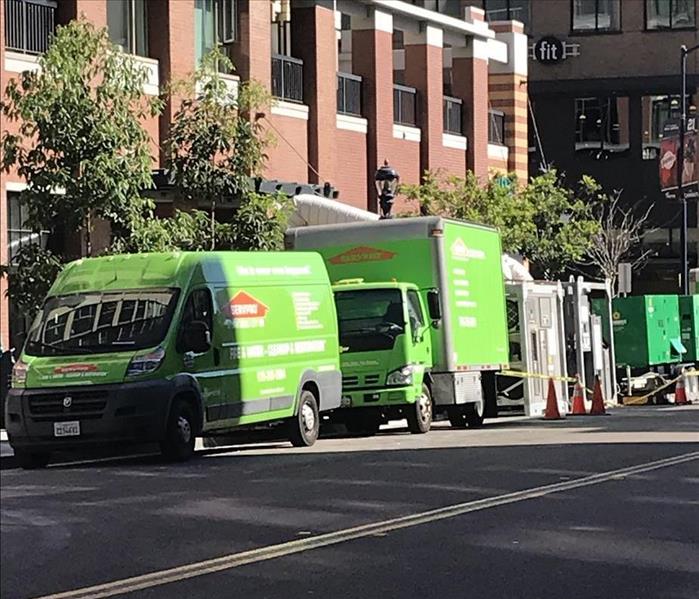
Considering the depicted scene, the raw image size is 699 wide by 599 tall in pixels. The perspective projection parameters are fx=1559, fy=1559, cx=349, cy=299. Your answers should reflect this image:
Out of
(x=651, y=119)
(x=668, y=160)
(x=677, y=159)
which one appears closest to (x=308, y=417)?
(x=677, y=159)

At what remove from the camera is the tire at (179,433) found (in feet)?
61.7

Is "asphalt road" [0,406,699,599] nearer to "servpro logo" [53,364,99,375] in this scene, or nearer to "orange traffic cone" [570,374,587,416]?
"servpro logo" [53,364,99,375]

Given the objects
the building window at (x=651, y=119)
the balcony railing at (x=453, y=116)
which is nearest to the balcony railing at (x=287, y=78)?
the balcony railing at (x=453, y=116)

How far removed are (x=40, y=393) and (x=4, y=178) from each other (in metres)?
9.59

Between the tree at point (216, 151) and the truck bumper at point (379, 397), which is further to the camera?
the tree at point (216, 151)

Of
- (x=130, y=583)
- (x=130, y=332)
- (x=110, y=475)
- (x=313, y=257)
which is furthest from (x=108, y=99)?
(x=130, y=583)

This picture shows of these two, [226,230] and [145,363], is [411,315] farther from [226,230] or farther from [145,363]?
[145,363]

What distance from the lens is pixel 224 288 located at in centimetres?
1997

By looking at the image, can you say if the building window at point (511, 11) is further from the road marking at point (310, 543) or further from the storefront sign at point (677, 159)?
the road marking at point (310, 543)

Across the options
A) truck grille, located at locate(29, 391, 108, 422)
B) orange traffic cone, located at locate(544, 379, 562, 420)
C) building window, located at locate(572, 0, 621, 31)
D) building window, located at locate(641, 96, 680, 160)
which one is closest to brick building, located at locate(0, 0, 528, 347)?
orange traffic cone, located at locate(544, 379, 562, 420)

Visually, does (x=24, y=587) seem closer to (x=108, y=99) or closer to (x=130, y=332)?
(x=130, y=332)

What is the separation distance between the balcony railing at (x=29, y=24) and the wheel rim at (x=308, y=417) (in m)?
9.56

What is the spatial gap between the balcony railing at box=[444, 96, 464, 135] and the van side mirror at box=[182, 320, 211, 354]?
2658 centimetres

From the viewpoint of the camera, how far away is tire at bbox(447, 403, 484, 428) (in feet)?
88.8
